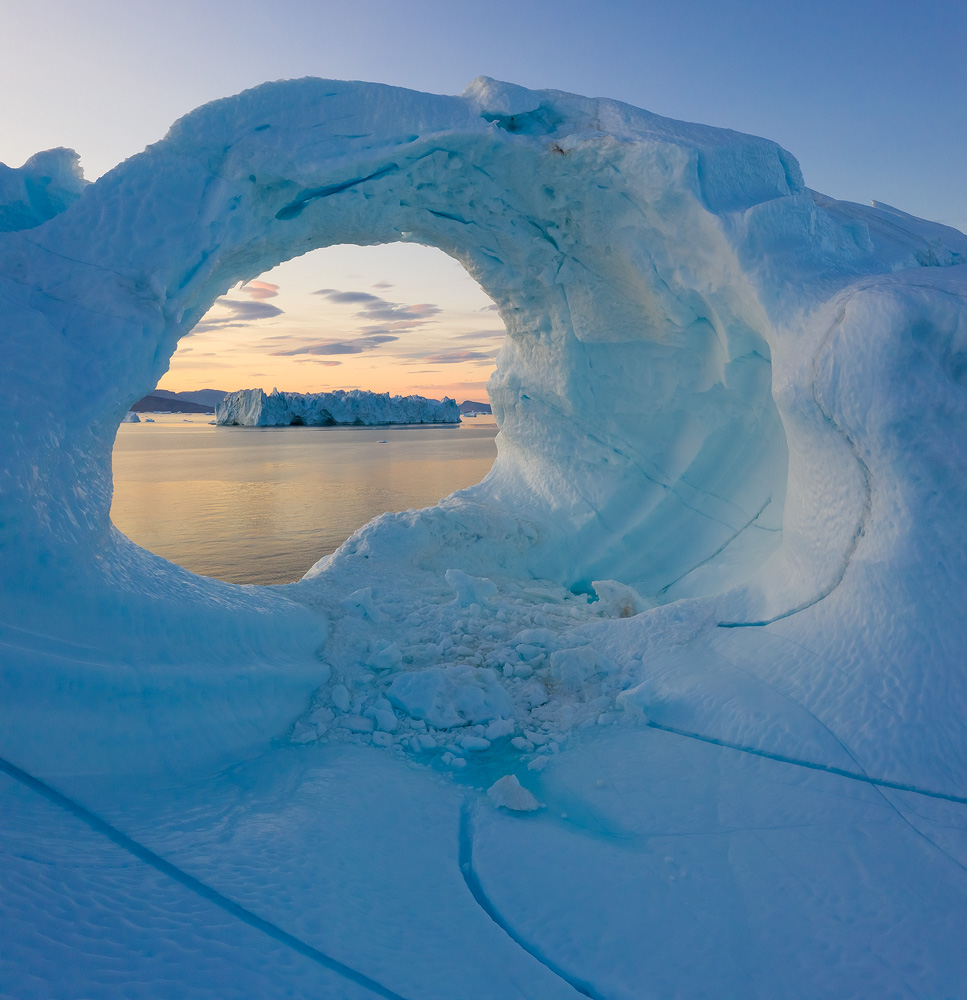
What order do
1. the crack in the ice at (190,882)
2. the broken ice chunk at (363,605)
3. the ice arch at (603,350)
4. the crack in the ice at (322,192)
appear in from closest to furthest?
the crack in the ice at (190,882)
the ice arch at (603,350)
the broken ice chunk at (363,605)
the crack in the ice at (322,192)

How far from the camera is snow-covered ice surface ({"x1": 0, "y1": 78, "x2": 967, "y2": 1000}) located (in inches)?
57.6

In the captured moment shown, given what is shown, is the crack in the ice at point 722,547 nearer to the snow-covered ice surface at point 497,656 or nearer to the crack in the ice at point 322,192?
the snow-covered ice surface at point 497,656

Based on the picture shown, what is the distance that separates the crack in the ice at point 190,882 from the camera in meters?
1.31

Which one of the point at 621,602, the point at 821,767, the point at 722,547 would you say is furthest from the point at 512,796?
the point at 722,547

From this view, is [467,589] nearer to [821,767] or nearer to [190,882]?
[821,767]

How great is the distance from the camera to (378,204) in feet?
11.4

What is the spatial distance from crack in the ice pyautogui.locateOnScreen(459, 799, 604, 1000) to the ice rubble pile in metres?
35.9

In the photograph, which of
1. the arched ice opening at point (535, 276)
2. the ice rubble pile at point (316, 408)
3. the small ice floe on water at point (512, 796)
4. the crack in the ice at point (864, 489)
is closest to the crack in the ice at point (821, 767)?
the small ice floe on water at point (512, 796)

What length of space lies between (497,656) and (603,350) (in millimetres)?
2427

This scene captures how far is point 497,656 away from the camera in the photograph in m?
2.78

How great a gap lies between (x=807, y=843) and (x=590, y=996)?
78cm

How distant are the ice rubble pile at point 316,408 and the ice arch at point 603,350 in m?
33.0

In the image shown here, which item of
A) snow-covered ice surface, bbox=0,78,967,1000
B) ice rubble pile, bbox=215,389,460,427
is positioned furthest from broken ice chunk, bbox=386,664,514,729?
ice rubble pile, bbox=215,389,460,427

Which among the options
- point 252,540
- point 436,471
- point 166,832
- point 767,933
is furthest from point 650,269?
point 436,471
